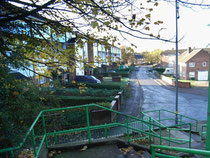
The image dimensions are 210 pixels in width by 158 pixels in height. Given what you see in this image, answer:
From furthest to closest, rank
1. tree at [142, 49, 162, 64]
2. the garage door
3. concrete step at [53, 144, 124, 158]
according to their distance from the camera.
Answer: tree at [142, 49, 162, 64], the garage door, concrete step at [53, 144, 124, 158]

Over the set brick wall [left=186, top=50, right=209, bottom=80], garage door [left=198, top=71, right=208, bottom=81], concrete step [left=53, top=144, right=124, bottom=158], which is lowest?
concrete step [left=53, top=144, right=124, bottom=158]

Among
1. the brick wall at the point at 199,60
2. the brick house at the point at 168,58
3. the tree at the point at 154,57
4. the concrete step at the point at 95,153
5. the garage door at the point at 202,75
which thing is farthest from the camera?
the tree at the point at 154,57

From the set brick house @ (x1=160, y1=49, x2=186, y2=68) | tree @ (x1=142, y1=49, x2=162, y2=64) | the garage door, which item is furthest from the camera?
tree @ (x1=142, y1=49, x2=162, y2=64)

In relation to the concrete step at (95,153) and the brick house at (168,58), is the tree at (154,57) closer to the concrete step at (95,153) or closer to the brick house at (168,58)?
the brick house at (168,58)

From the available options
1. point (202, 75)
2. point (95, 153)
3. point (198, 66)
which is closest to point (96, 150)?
point (95, 153)

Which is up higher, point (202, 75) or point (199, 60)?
point (199, 60)

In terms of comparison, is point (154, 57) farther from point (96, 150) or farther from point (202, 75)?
point (96, 150)

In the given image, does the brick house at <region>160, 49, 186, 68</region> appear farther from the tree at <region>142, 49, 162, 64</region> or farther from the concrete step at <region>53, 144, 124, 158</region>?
the concrete step at <region>53, 144, 124, 158</region>

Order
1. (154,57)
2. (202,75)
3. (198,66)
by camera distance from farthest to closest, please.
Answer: (154,57) < (198,66) < (202,75)

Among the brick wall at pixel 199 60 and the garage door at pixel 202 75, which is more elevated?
the brick wall at pixel 199 60

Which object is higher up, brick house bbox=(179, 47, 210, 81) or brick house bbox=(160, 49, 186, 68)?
brick house bbox=(160, 49, 186, 68)

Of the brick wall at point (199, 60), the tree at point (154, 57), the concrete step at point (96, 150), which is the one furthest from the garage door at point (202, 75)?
the tree at point (154, 57)

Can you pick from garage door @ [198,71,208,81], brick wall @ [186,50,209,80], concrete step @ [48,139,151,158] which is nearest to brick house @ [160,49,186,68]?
brick wall @ [186,50,209,80]

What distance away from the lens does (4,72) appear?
3.40m
